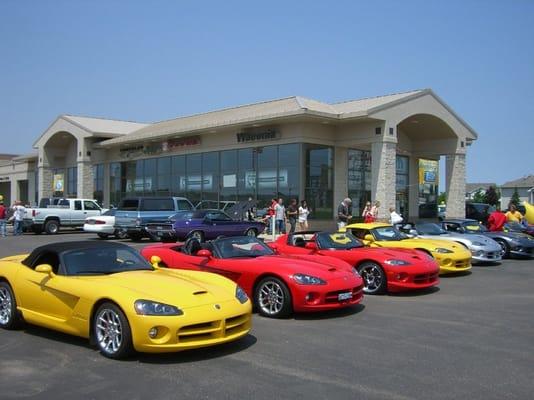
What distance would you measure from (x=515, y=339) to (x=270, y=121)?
2148 centimetres

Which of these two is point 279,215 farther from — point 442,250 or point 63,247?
point 63,247

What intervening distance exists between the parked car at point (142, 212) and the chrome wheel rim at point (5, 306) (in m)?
14.4

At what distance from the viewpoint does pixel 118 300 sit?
19.1ft

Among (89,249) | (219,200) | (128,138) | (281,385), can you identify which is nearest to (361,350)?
(281,385)

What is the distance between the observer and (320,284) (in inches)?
314

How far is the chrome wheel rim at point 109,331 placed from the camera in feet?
19.2

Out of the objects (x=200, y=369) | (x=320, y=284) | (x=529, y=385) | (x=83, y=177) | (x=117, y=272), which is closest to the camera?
(x=529, y=385)

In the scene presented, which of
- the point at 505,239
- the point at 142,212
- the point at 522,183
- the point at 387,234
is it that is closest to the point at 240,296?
the point at 387,234

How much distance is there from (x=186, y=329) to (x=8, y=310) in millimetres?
2961

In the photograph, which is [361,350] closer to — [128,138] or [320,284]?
[320,284]

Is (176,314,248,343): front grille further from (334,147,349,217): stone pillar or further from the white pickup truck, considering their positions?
the white pickup truck

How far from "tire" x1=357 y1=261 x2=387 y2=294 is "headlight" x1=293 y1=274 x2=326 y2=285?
8.28 feet

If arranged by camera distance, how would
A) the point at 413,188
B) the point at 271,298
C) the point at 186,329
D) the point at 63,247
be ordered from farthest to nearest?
the point at 413,188
the point at 271,298
the point at 63,247
the point at 186,329

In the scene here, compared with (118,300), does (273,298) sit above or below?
below
